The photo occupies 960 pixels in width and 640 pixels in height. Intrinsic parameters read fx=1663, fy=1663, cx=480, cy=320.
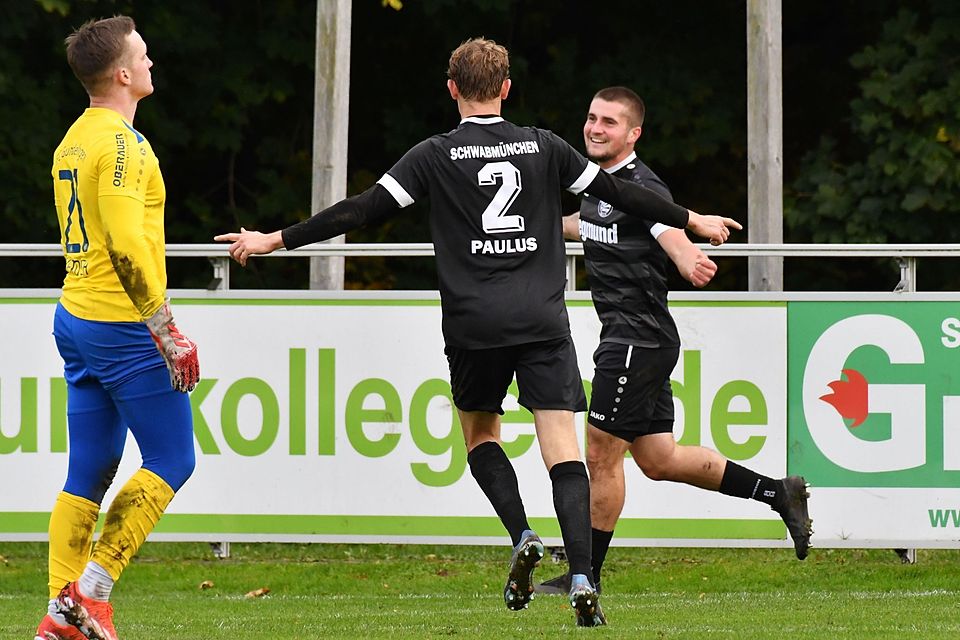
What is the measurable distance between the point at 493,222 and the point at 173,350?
4.21ft

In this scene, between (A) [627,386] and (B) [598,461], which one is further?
(B) [598,461]

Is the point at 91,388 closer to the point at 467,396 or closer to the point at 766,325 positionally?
the point at 467,396

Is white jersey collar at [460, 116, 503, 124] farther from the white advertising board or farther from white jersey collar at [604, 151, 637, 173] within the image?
the white advertising board

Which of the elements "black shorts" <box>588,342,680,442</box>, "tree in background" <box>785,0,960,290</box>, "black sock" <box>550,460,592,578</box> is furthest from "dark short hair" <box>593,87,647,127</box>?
"tree in background" <box>785,0,960,290</box>

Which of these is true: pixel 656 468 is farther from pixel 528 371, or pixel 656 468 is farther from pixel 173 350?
pixel 173 350

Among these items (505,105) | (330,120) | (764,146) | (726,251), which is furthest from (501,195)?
(505,105)

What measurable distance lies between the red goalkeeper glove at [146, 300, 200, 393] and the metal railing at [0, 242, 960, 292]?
335 cm

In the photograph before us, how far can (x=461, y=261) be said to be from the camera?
240 inches

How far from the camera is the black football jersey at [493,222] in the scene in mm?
6059

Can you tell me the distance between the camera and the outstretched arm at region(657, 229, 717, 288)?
20.5 ft

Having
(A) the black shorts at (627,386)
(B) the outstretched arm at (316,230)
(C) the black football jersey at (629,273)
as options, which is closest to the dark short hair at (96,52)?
(B) the outstretched arm at (316,230)

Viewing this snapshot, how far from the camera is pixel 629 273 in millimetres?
7281

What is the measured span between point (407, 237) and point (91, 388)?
1002 centimetres

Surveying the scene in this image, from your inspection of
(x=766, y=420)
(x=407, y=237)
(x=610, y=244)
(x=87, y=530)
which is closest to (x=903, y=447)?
(x=766, y=420)
